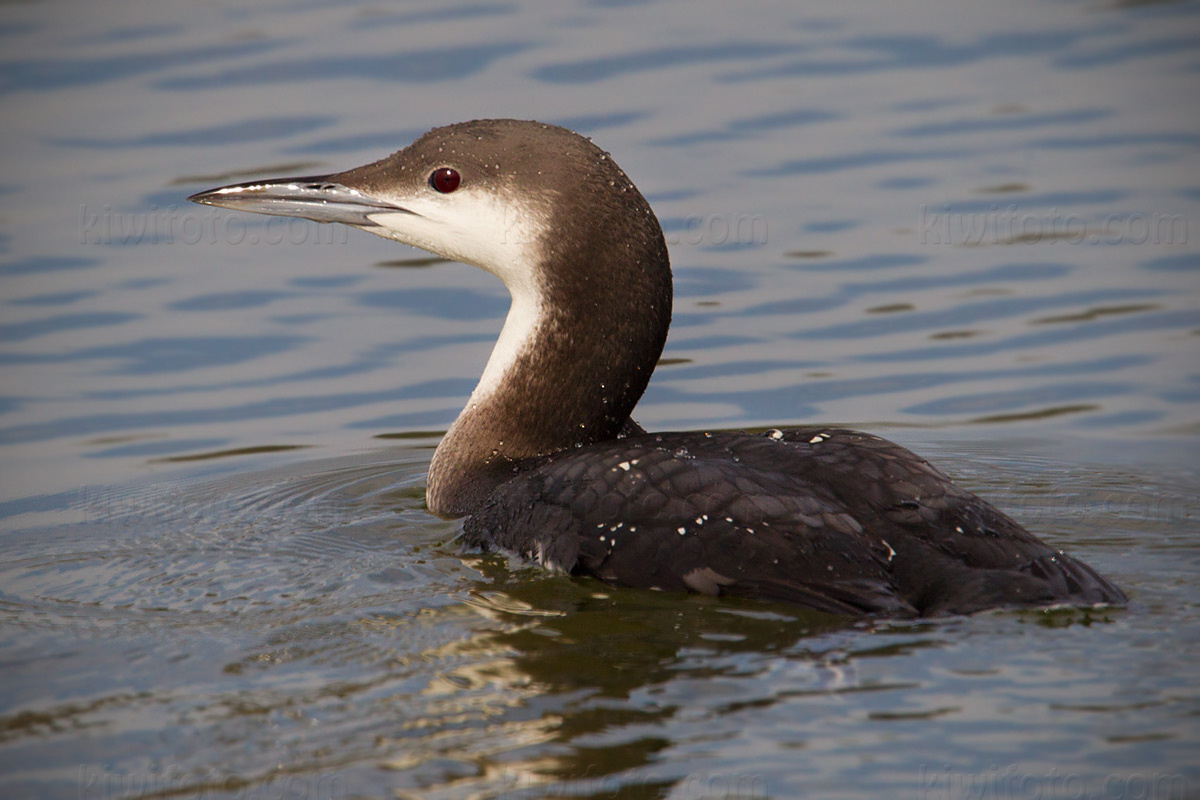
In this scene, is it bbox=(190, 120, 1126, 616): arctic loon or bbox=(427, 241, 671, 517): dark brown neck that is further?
bbox=(427, 241, 671, 517): dark brown neck

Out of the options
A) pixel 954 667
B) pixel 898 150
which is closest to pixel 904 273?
pixel 898 150

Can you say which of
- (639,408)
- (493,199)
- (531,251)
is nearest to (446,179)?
(493,199)

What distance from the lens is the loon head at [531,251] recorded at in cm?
473

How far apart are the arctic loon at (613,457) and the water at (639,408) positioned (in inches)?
4.4

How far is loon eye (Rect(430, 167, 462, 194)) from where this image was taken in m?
4.88

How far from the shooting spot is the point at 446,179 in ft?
16.0

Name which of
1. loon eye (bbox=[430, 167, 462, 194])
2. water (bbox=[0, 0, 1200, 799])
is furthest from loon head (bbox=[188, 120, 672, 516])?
water (bbox=[0, 0, 1200, 799])

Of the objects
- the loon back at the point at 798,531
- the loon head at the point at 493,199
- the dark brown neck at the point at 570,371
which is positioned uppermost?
the loon head at the point at 493,199

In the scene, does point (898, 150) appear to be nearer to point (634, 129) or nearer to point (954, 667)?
point (634, 129)

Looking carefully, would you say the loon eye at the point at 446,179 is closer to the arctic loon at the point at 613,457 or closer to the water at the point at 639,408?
the arctic loon at the point at 613,457

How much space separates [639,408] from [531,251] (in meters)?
1.57

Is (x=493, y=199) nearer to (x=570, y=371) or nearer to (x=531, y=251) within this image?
(x=531, y=251)

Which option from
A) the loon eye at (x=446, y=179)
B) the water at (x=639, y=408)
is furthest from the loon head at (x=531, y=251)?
the water at (x=639, y=408)

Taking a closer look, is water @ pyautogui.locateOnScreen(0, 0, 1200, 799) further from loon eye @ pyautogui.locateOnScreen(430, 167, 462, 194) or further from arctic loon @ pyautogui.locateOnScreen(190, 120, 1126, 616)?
loon eye @ pyautogui.locateOnScreen(430, 167, 462, 194)
